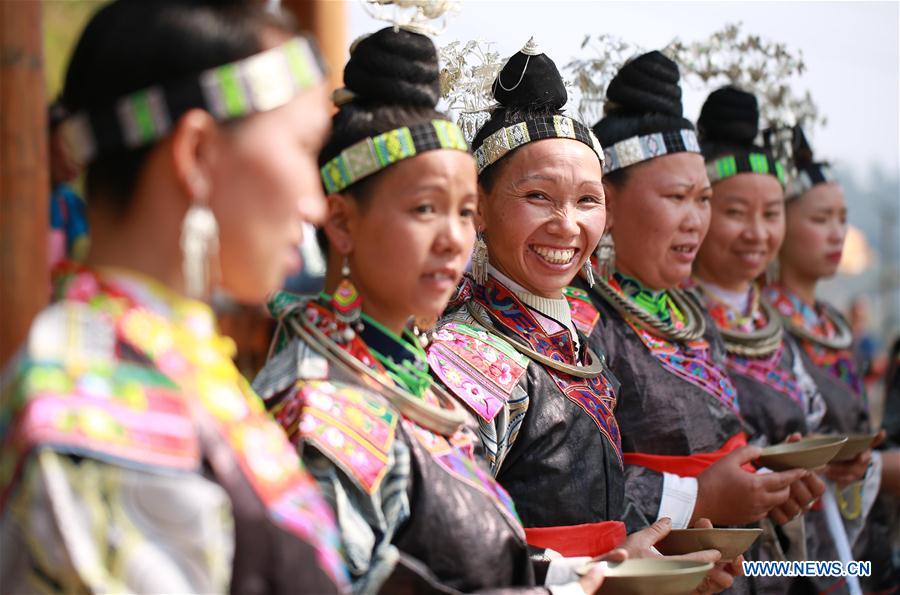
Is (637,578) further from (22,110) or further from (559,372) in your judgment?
(22,110)

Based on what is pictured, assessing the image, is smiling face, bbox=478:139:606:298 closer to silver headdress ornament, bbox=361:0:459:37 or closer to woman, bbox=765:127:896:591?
silver headdress ornament, bbox=361:0:459:37

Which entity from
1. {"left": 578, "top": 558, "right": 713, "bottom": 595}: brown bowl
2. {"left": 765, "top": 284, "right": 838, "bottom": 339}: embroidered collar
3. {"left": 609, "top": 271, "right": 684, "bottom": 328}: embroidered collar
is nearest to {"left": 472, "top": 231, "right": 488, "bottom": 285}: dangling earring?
{"left": 609, "top": 271, "right": 684, "bottom": 328}: embroidered collar

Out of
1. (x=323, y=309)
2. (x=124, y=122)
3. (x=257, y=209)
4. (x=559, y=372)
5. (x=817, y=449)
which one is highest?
(x=124, y=122)

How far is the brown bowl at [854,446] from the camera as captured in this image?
4.14 meters

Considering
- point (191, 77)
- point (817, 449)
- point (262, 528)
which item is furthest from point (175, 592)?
point (817, 449)

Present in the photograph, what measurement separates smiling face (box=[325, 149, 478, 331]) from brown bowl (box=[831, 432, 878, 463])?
2392 millimetres

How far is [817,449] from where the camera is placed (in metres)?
3.45

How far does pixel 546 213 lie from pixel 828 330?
2.32 meters

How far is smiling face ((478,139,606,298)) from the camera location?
307 centimetres

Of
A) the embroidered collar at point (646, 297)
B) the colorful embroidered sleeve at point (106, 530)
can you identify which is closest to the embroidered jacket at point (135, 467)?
the colorful embroidered sleeve at point (106, 530)

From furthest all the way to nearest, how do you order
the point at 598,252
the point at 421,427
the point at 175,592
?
the point at 598,252
the point at 421,427
the point at 175,592

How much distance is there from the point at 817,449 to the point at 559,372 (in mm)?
975

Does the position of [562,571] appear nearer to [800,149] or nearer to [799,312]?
[799,312]

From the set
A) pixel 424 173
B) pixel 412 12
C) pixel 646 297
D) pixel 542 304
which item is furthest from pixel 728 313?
pixel 424 173
